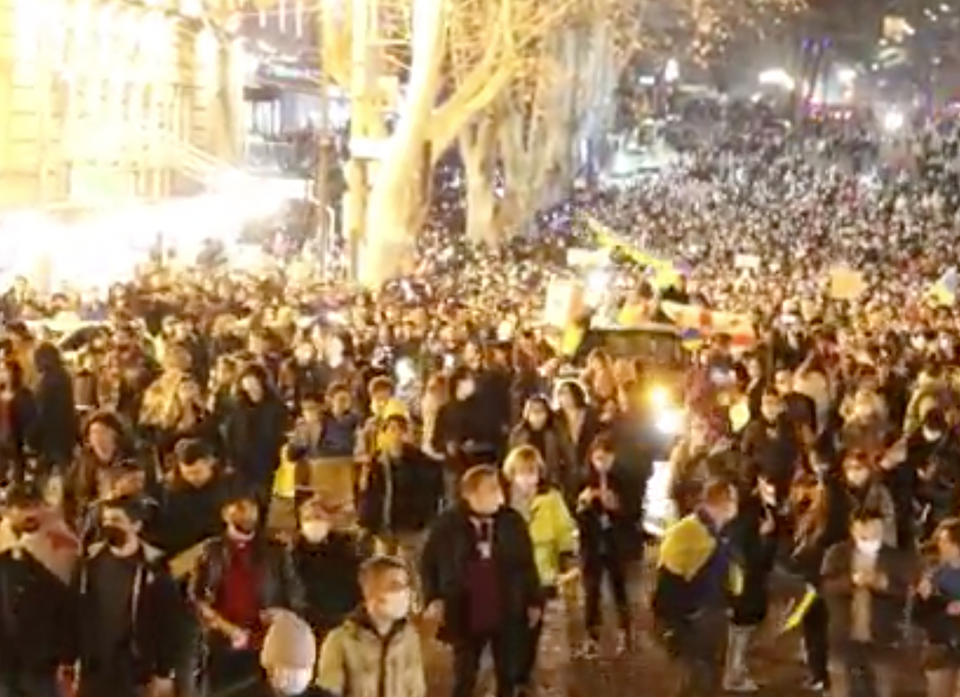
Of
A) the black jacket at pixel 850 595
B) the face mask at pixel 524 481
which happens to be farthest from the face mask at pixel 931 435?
the face mask at pixel 524 481

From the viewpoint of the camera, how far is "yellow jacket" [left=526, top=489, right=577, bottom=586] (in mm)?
11922

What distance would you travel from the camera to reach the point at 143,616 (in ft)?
29.5

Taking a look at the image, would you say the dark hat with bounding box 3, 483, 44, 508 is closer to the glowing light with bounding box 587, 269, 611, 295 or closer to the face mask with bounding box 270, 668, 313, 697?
the face mask with bounding box 270, 668, 313, 697

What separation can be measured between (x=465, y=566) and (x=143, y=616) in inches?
64.1

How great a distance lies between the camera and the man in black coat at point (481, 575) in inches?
391

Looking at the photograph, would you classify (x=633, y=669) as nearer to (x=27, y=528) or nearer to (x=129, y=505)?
(x=129, y=505)

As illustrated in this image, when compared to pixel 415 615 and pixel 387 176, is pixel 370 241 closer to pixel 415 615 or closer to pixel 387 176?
pixel 387 176

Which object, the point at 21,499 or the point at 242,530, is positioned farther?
the point at 21,499

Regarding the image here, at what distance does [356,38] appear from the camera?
33.1 meters

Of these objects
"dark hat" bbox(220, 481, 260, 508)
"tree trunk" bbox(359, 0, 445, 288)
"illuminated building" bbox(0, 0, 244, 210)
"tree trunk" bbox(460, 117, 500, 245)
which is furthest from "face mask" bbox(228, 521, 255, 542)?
"tree trunk" bbox(460, 117, 500, 245)

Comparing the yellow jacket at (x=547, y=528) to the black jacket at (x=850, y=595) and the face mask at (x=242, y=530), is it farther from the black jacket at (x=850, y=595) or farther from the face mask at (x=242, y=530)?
the face mask at (x=242, y=530)

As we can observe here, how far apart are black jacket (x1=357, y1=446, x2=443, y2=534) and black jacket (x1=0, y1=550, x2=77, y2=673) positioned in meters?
3.83

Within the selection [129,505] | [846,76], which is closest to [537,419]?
[129,505]

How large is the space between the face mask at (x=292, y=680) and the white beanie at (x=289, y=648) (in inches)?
0.5
